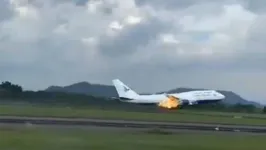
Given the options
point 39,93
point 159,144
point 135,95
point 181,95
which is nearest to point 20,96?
point 39,93

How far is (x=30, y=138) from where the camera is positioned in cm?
4547

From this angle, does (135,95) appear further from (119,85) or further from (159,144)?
(159,144)

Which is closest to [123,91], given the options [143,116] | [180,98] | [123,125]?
[180,98]

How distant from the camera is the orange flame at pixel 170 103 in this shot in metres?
143

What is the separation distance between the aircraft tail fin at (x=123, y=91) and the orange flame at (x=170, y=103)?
10350 millimetres

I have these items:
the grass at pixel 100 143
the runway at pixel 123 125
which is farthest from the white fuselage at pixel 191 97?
the grass at pixel 100 143

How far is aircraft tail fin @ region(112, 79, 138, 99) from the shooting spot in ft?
518

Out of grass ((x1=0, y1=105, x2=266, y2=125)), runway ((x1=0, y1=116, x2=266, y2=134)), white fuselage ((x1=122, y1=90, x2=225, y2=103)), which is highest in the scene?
white fuselage ((x1=122, y1=90, x2=225, y2=103))

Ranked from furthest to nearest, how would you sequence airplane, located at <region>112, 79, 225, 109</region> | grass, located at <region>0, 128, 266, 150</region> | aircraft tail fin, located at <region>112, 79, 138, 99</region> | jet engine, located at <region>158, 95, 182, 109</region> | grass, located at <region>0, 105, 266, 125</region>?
aircraft tail fin, located at <region>112, 79, 138, 99</region>
airplane, located at <region>112, 79, 225, 109</region>
jet engine, located at <region>158, 95, 182, 109</region>
grass, located at <region>0, 105, 266, 125</region>
grass, located at <region>0, 128, 266, 150</region>

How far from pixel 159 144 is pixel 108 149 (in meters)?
6.29

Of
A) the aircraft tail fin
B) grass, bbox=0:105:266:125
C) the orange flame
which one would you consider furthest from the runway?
the aircraft tail fin

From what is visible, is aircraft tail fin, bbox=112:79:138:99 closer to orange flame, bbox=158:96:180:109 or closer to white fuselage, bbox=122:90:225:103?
white fuselage, bbox=122:90:225:103

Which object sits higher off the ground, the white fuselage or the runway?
the white fuselage

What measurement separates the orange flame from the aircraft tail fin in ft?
34.0
